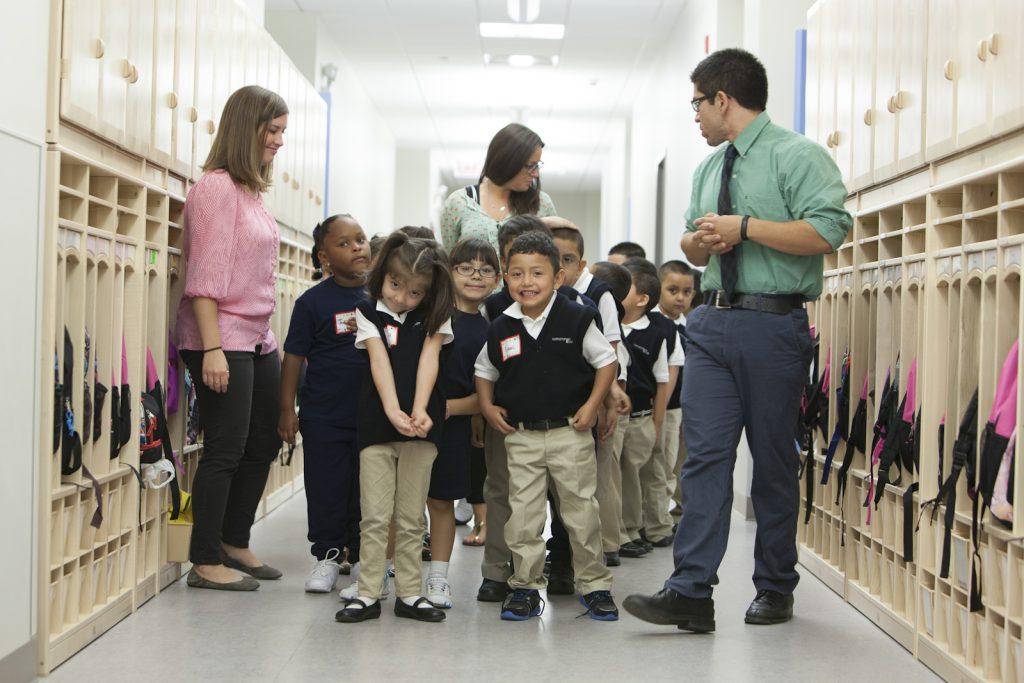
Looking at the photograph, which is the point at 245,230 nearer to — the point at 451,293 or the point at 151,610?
the point at 451,293

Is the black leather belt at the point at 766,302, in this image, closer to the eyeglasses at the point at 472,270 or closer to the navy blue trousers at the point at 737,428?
the navy blue trousers at the point at 737,428

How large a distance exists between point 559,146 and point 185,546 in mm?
11106

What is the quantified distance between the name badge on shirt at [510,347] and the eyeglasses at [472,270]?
0.37 meters

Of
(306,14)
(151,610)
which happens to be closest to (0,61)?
(151,610)

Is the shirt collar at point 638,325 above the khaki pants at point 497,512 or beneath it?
above

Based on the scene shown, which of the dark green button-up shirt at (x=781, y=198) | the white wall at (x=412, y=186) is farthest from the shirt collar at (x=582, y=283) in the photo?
the white wall at (x=412, y=186)

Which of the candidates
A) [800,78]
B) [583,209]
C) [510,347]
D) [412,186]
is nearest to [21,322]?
[510,347]

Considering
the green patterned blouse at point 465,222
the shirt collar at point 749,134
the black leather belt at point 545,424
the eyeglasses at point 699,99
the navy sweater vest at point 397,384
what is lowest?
the black leather belt at point 545,424

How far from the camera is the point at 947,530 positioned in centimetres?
258

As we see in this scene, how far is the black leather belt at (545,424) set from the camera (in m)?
3.08

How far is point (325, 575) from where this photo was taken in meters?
3.35

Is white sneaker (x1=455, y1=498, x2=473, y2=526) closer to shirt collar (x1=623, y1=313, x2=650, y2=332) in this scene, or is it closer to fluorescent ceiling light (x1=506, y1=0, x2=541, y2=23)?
shirt collar (x1=623, y1=313, x2=650, y2=332)

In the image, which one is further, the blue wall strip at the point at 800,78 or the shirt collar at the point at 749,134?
the blue wall strip at the point at 800,78

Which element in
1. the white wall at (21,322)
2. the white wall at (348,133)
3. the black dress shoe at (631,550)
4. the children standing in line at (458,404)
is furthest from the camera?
the white wall at (348,133)
